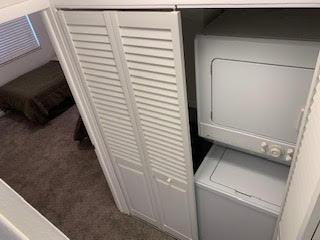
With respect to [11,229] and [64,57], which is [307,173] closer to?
[11,229]

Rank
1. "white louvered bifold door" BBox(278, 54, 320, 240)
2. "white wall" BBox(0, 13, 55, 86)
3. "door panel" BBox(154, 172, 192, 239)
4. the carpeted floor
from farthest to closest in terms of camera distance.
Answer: "white wall" BBox(0, 13, 55, 86)
the carpeted floor
"door panel" BBox(154, 172, 192, 239)
"white louvered bifold door" BBox(278, 54, 320, 240)

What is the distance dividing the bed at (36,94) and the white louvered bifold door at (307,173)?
287 cm

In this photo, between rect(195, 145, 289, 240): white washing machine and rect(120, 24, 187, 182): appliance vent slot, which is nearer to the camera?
rect(120, 24, 187, 182): appliance vent slot

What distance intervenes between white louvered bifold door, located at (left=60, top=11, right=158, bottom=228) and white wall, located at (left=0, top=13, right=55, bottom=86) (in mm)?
2752

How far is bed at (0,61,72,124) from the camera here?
2.96 m

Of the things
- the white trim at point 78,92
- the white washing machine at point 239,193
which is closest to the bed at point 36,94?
the white trim at point 78,92

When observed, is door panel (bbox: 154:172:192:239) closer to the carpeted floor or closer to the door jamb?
the carpeted floor

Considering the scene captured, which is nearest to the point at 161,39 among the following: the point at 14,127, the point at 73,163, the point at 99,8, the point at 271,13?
the point at 99,8

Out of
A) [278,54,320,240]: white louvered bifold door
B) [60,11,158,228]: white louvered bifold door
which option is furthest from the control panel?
[60,11,158,228]: white louvered bifold door

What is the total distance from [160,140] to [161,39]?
516 millimetres

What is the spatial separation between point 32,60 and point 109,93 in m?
3.09

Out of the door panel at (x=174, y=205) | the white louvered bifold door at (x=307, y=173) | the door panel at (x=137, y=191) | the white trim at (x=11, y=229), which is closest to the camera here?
the white trim at (x=11, y=229)

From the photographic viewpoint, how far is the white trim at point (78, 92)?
115cm

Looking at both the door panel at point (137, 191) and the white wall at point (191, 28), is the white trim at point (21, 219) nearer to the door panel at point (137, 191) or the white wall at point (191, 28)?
the white wall at point (191, 28)
